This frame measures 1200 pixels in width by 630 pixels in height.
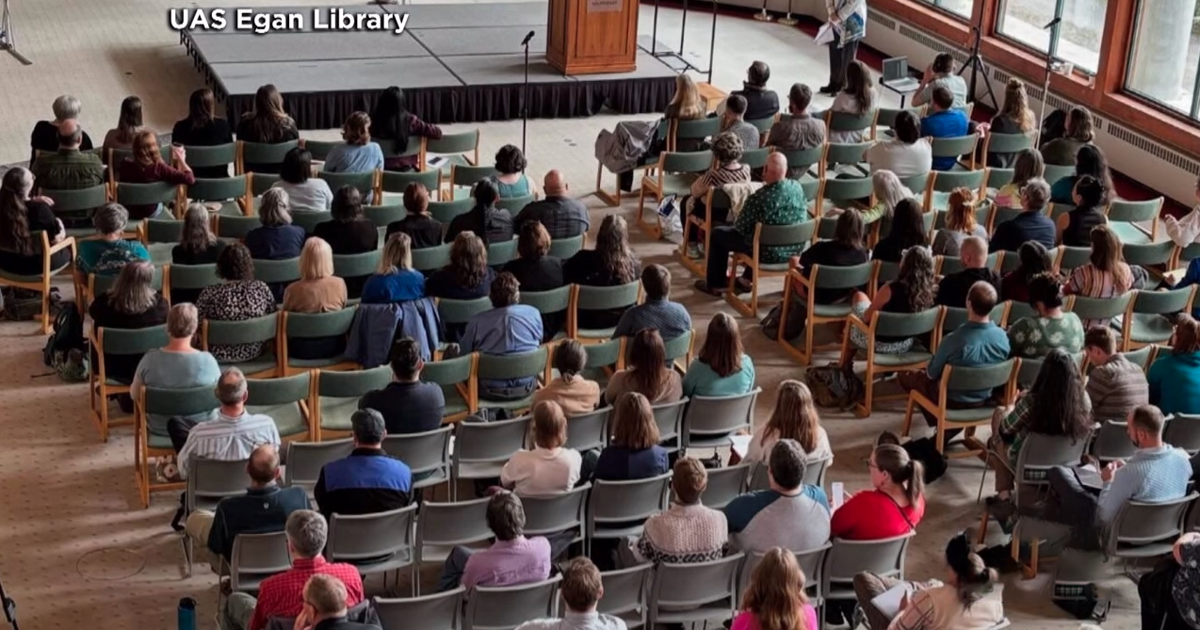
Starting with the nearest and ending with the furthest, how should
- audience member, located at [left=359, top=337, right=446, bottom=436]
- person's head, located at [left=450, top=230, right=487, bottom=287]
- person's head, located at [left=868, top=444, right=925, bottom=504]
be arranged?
person's head, located at [left=868, top=444, right=925, bottom=504] < audience member, located at [left=359, top=337, right=446, bottom=436] < person's head, located at [left=450, top=230, right=487, bottom=287]

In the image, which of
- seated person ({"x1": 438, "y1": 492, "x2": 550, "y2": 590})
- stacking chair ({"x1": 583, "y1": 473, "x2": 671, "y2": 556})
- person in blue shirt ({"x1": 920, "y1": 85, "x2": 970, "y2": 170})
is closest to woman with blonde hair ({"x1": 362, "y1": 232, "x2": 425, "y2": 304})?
stacking chair ({"x1": 583, "y1": 473, "x2": 671, "y2": 556})

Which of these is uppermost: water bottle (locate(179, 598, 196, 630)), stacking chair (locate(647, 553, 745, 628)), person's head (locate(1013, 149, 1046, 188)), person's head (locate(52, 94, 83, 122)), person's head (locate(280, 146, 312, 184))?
person's head (locate(52, 94, 83, 122))

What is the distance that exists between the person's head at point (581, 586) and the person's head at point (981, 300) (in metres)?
3.92

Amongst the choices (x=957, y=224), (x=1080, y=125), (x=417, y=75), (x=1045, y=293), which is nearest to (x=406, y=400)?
(x=1045, y=293)

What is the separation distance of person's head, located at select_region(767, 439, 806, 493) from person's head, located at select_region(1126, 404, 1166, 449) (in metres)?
1.82

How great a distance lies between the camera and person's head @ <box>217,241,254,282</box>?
9.39 metres

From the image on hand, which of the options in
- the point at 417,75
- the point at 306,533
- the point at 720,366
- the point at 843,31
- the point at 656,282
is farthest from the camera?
the point at 843,31

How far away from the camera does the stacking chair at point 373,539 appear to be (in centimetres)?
728

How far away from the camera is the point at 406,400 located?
8242mm

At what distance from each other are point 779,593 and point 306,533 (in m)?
1.96

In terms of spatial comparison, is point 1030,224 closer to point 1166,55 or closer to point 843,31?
point 1166,55

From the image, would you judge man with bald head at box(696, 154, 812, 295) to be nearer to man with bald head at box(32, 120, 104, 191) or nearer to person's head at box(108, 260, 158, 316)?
person's head at box(108, 260, 158, 316)

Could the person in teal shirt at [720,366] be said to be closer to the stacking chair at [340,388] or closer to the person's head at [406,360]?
the person's head at [406,360]

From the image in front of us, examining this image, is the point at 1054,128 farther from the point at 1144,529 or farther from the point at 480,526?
the point at 480,526
